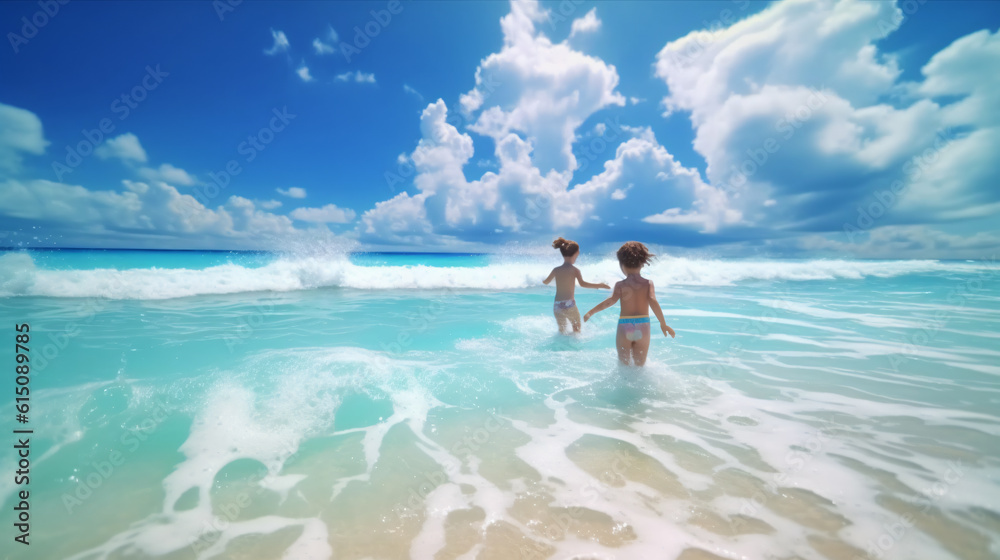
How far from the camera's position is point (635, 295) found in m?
5.63

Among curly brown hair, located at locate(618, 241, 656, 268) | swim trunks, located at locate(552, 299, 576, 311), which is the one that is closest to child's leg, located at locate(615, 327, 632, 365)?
curly brown hair, located at locate(618, 241, 656, 268)

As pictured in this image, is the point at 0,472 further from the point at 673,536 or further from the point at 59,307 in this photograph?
the point at 59,307

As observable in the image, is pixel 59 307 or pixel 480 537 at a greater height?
pixel 59 307

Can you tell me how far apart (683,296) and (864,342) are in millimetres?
7666

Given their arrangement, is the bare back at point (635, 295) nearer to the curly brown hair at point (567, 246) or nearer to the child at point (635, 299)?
the child at point (635, 299)

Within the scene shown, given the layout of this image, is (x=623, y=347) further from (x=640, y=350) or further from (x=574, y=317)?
(x=574, y=317)

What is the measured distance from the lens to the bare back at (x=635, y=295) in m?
5.61

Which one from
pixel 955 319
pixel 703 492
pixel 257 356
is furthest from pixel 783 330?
pixel 257 356

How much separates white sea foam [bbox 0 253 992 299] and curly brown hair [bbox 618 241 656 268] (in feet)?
41.5

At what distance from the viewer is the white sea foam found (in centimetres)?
1268

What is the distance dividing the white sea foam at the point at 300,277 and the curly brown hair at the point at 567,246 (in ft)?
34.5

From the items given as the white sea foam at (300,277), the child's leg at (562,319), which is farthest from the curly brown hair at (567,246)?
the white sea foam at (300,277)

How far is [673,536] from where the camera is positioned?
252 cm

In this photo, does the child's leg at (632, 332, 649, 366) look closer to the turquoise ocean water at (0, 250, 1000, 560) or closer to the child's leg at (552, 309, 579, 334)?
the turquoise ocean water at (0, 250, 1000, 560)
